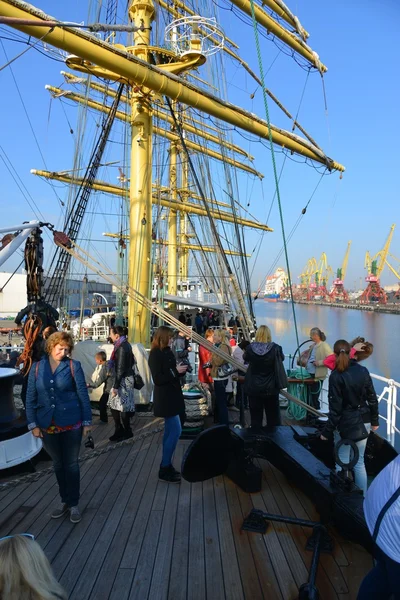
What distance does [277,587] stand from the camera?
2.48 metres

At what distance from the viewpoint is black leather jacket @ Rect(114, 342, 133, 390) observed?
5.01 meters

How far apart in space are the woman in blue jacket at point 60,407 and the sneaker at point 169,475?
3.06 feet

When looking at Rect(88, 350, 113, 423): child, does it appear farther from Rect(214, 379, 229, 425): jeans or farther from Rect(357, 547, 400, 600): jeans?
Rect(357, 547, 400, 600): jeans

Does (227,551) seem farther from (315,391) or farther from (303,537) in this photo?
(315,391)

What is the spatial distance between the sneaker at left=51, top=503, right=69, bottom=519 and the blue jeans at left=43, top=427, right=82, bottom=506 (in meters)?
0.10

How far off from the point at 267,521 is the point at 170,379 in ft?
4.55

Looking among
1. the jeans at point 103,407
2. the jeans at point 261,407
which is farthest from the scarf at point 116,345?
the jeans at point 261,407

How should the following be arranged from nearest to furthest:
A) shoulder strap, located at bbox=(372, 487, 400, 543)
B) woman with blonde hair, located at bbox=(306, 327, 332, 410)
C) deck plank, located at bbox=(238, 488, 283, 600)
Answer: shoulder strap, located at bbox=(372, 487, 400, 543)
deck plank, located at bbox=(238, 488, 283, 600)
woman with blonde hair, located at bbox=(306, 327, 332, 410)

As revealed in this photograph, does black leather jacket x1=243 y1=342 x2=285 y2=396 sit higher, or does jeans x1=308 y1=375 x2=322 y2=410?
black leather jacket x1=243 y1=342 x2=285 y2=396

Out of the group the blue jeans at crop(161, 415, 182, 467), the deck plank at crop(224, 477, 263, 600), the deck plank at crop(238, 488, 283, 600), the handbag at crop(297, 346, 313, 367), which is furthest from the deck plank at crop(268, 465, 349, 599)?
→ the handbag at crop(297, 346, 313, 367)

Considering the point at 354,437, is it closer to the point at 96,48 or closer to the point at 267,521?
the point at 267,521

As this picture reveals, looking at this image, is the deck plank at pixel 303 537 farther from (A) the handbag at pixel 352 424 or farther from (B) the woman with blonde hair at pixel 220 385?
(B) the woman with blonde hair at pixel 220 385

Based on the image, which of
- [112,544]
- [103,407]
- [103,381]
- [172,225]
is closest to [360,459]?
[112,544]

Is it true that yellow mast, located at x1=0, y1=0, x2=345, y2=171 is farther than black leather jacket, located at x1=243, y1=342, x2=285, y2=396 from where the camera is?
Yes
